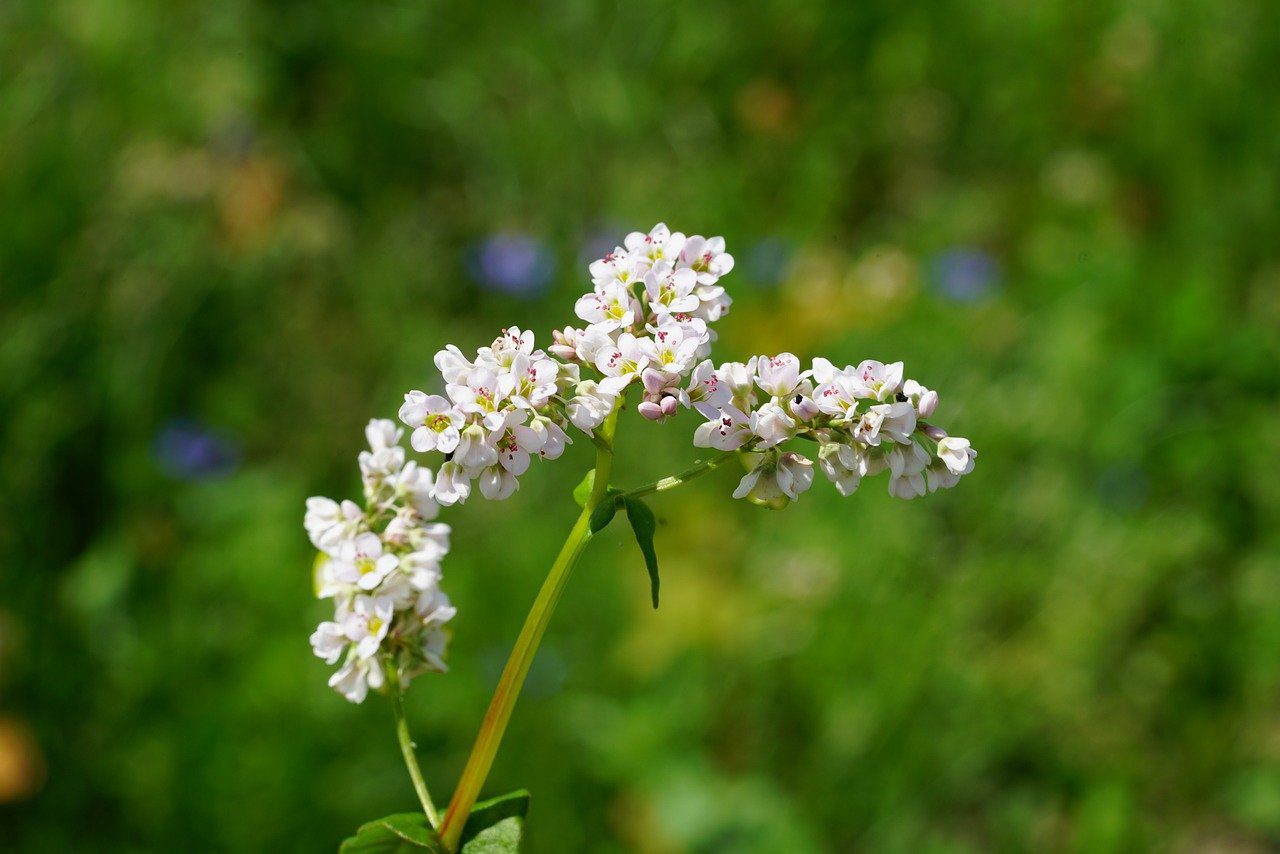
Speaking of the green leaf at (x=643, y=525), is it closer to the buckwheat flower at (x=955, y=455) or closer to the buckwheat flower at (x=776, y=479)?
the buckwheat flower at (x=776, y=479)

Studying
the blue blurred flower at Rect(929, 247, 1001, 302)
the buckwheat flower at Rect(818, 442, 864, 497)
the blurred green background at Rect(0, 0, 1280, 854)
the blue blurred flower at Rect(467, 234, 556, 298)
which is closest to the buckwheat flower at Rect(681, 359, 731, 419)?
the buckwheat flower at Rect(818, 442, 864, 497)

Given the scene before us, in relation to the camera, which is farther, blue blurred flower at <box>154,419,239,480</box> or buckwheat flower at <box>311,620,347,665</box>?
blue blurred flower at <box>154,419,239,480</box>

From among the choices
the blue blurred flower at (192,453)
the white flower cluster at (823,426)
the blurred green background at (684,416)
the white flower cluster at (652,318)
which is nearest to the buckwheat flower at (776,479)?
the white flower cluster at (823,426)

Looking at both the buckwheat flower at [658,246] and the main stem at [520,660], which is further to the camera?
the buckwheat flower at [658,246]

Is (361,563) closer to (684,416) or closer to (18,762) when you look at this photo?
(18,762)

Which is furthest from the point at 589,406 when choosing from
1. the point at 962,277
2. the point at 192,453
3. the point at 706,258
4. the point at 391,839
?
the point at 962,277

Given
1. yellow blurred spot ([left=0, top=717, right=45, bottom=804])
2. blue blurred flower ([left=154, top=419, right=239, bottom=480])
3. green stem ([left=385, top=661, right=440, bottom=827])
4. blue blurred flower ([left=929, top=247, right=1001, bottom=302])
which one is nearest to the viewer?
green stem ([left=385, top=661, right=440, bottom=827])

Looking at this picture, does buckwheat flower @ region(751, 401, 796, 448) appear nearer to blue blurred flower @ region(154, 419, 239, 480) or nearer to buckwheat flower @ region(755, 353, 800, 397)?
buckwheat flower @ region(755, 353, 800, 397)
